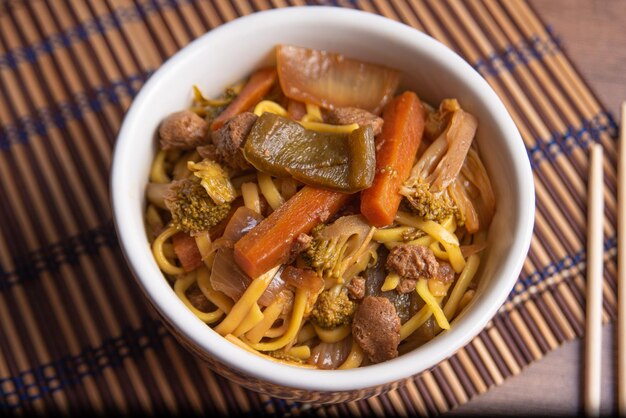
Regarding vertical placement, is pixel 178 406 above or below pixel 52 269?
Result: below

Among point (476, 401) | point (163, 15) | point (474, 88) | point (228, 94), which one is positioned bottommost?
point (476, 401)

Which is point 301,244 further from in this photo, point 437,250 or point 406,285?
point 437,250

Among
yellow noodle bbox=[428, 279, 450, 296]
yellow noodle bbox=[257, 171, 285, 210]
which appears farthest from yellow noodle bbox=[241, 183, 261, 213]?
yellow noodle bbox=[428, 279, 450, 296]

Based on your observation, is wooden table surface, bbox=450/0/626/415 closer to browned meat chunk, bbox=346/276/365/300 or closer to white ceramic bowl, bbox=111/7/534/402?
white ceramic bowl, bbox=111/7/534/402

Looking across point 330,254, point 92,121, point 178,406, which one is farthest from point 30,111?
point 330,254

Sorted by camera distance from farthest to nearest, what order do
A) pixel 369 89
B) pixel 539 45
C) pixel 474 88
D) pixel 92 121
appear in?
pixel 539 45
pixel 92 121
pixel 369 89
pixel 474 88

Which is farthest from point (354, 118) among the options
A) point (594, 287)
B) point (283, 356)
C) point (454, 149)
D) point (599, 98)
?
point (599, 98)

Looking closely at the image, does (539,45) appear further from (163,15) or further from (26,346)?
(26,346)
